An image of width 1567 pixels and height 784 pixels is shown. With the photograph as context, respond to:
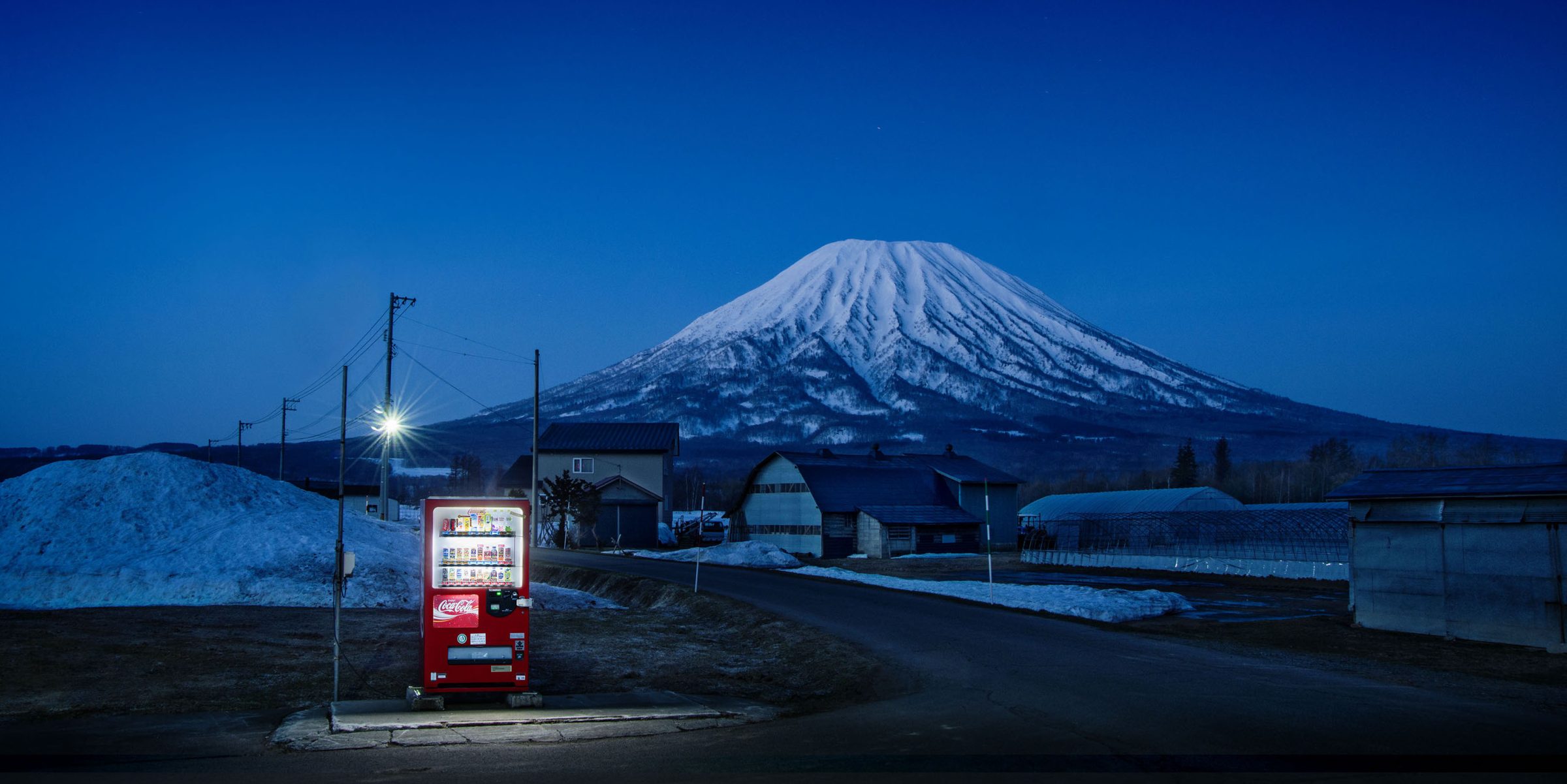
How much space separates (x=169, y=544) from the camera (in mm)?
28562

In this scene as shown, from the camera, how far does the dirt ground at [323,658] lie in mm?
14961

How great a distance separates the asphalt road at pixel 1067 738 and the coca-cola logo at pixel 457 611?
258 centimetres

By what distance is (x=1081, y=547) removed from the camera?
204ft

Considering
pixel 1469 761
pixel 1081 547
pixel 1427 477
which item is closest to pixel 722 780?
pixel 1469 761

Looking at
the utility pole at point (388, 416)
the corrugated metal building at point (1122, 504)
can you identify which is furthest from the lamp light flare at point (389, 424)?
the corrugated metal building at point (1122, 504)

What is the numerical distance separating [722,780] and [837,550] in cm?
5704

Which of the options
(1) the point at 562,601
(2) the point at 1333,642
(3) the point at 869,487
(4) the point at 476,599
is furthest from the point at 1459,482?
(3) the point at 869,487

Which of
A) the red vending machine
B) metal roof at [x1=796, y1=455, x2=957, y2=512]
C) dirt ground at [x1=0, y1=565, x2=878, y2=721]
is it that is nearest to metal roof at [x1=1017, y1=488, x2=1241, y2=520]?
metal roof at [x1=796, y1=455, x2=957, y2=512]

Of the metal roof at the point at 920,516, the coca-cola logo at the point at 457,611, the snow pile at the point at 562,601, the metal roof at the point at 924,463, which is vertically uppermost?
the metal roof at the point at 924,463

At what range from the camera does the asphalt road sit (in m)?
9.93

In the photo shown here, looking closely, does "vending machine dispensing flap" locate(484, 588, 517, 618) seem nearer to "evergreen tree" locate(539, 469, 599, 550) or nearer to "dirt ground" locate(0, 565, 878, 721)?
"dirt ground" locate(0, 565, 878, 721)

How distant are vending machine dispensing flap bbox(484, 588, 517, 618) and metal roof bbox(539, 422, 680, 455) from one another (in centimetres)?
6531

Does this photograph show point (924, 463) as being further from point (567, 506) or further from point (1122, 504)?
point (567, 506)

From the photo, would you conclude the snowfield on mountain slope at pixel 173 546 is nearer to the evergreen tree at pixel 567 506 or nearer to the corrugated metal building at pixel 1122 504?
the evergreen tree at pixel 567 506
